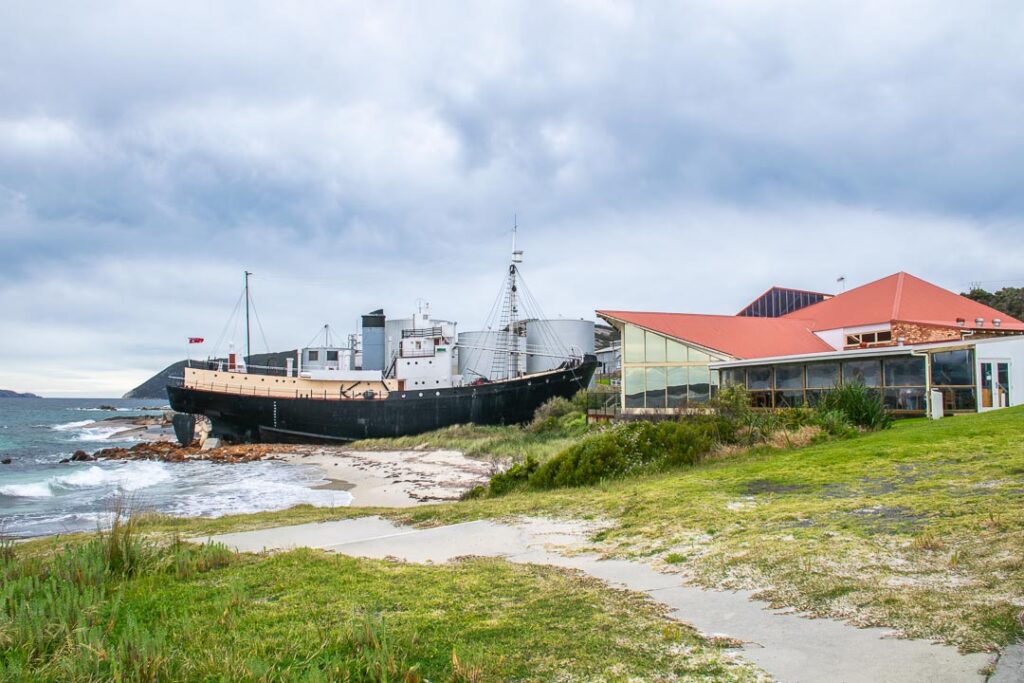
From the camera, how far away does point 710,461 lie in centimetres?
1247

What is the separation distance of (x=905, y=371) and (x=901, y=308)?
9.99 m

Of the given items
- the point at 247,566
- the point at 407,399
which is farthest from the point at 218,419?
the point at 247,566

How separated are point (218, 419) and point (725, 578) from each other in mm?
38608

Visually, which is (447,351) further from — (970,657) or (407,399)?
(970,657)

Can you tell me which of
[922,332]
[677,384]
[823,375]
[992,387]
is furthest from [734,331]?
[992,387]

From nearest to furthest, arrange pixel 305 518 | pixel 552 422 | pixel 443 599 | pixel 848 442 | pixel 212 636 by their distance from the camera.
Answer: pixel 212 636
pixel 443 599
pixel 305 518
pixel 848 442
pixel 552 422

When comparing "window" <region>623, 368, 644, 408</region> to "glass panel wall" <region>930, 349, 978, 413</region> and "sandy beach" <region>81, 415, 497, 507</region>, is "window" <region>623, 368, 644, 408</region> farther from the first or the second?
"glass panel wall" <region>930, 349, 978, 413</region>

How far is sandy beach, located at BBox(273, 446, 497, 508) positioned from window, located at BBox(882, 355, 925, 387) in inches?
433

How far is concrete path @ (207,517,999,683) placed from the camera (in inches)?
131

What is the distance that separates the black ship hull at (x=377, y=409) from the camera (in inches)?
1432

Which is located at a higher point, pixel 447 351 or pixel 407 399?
pixel 447 351

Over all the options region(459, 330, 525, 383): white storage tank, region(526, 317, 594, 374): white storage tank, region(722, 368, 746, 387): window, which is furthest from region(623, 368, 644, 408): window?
region(526, 317, 594, 374): white storage tank

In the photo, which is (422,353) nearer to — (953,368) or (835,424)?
(953,368)

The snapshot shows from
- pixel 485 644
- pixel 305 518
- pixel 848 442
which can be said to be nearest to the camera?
pixel 485 644
